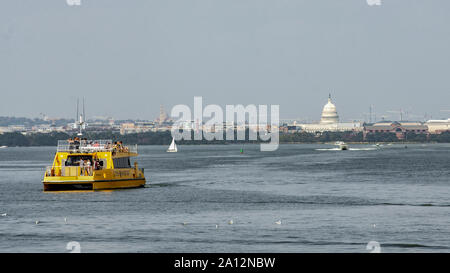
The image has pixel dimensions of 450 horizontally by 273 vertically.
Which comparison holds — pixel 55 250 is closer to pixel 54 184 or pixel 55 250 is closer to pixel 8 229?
pixel 8 229

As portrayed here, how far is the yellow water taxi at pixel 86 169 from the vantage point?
6650 centimetres

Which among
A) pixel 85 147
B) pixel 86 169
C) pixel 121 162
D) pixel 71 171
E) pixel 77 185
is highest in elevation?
pixel 85 147

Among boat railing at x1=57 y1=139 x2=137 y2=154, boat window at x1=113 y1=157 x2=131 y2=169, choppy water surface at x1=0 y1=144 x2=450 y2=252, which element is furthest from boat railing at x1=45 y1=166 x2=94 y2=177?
boat window at x1=113 y1=157 x2=131 y2=169

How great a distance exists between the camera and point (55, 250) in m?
37.1

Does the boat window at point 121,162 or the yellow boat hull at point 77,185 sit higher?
the boat window at point 121,162

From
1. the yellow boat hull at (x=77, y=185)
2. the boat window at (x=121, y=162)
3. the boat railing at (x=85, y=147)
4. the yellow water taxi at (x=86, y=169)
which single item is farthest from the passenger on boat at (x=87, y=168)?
the boat window at (x=121, y=162)

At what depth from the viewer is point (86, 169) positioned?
68.1 meters

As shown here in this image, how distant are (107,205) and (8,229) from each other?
1333 centimetres

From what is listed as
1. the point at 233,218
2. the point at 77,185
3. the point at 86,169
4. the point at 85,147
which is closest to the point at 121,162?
the point at 85,147

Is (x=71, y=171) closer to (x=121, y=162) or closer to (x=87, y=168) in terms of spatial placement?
(x=87, y=168)

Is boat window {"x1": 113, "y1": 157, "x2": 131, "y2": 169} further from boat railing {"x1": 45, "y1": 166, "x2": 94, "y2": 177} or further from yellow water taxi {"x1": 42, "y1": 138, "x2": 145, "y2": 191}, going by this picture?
boat railing {"x1": 45, "y1": 166, "x2": 94, "y2": 177}

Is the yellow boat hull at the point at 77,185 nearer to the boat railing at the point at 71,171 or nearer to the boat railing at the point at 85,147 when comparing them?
the boat railing at the point at 71,171
